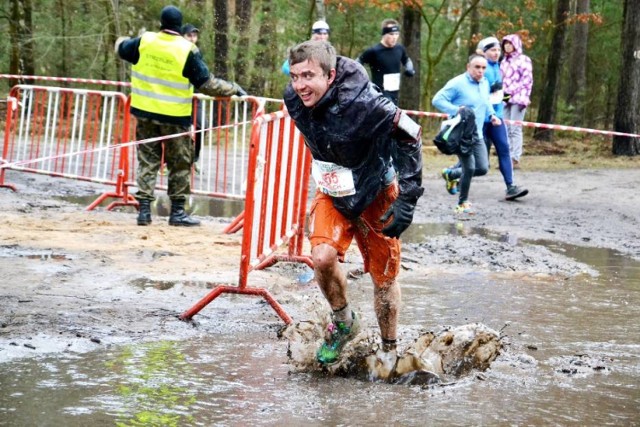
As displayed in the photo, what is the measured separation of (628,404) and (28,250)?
5.57 m

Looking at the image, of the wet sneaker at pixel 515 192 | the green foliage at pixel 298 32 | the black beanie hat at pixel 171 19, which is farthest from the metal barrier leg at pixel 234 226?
the green foliage at pixel 298 32

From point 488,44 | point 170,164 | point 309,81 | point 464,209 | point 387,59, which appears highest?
point 488,44

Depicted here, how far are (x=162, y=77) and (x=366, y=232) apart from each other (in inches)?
203

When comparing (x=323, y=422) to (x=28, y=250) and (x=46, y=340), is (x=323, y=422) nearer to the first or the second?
(x=46, y=340)

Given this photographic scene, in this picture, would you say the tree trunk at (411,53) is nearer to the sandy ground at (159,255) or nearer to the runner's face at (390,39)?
the runner's face at (390,39)

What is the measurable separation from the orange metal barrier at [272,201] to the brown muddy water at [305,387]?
0.99ft

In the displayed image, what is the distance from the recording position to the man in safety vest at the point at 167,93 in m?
9.85

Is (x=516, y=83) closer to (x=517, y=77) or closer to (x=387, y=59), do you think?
(x=517, y=77)

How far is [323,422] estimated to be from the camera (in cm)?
444

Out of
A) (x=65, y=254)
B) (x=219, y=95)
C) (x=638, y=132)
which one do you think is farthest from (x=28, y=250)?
(x=638, y=132)

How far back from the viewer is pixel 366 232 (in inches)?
211

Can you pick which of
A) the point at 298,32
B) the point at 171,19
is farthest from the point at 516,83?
the point at 298,32

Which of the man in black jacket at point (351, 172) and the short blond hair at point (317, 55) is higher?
the short blond hair at point (317, 55)

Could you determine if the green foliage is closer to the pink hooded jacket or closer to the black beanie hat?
the pink hooded jacket
